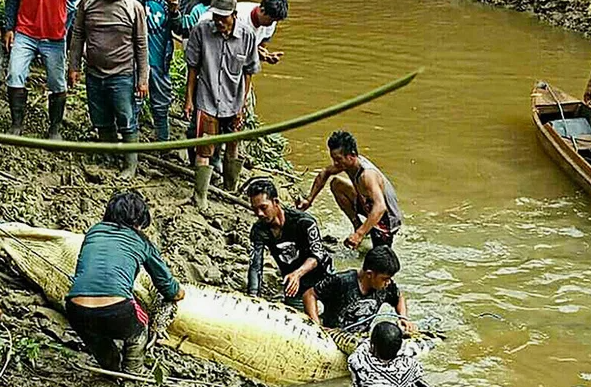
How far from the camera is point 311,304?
21.6 ft

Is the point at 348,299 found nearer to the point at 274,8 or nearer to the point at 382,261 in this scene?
the point at 382,261

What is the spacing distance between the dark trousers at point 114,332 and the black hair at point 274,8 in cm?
321

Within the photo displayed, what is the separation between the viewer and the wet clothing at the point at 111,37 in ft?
24.2

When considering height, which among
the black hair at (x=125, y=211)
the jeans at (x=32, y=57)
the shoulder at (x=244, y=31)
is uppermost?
the shoulder at (x=244, y=31)

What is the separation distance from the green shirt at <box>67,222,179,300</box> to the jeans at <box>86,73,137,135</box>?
2.35m

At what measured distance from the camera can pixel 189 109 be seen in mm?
7875

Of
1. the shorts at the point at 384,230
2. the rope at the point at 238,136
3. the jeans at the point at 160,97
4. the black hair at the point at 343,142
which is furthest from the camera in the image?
the jeans at the point at 160,97

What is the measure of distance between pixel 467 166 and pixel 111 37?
5885mm

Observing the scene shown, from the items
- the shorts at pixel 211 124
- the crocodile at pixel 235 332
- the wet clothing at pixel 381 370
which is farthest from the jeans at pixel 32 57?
the wet clothing at pixel 381 370

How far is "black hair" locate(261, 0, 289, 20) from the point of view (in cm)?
771

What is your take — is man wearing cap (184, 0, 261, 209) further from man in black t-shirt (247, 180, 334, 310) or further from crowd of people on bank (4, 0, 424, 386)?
man in black t-shirt (247, 180, 334, 310)

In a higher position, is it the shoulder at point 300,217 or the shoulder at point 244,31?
the shoulder at point 244,31

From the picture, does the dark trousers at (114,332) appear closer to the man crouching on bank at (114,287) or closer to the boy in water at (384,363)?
the man crouching on bank at (114,287)

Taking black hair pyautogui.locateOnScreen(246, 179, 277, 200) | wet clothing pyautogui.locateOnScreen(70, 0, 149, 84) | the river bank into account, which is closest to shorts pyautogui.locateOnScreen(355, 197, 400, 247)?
black hair pyautogui.locateOnScreen(246, 179, 277, 200)
